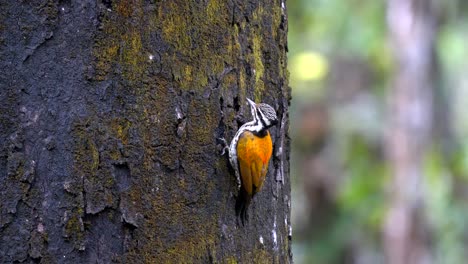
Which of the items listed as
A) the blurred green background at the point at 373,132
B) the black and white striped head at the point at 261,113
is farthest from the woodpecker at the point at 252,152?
the blurred green background at the point at 373,132

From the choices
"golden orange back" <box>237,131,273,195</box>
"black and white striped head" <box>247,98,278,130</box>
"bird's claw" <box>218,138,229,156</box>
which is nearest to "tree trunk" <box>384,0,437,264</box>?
"golden orange back" <box>237,131,273,195</box>

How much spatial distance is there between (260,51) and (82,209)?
1022mm

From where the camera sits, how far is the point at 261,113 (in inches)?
121

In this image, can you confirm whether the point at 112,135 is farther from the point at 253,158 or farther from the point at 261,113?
the point at 253,158

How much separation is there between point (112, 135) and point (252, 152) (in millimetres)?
937

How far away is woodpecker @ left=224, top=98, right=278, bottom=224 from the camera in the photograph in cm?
297

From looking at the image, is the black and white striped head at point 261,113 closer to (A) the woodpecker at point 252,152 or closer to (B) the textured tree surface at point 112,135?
(A) the woodpecker at point 252,152

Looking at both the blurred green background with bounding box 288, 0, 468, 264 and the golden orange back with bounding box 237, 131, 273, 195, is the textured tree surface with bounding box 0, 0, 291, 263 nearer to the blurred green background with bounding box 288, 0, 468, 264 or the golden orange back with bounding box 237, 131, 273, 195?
the golden orange back with bounding box 237, 131, 273, 195

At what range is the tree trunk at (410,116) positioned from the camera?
12.5 meters

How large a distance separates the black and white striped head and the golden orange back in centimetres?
14

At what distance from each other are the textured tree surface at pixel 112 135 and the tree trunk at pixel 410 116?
32.8 feet

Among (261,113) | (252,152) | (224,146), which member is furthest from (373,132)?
(224,146)

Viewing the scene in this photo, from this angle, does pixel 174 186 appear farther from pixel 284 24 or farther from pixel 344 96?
pixel 344 96

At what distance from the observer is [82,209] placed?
2.60 metres
